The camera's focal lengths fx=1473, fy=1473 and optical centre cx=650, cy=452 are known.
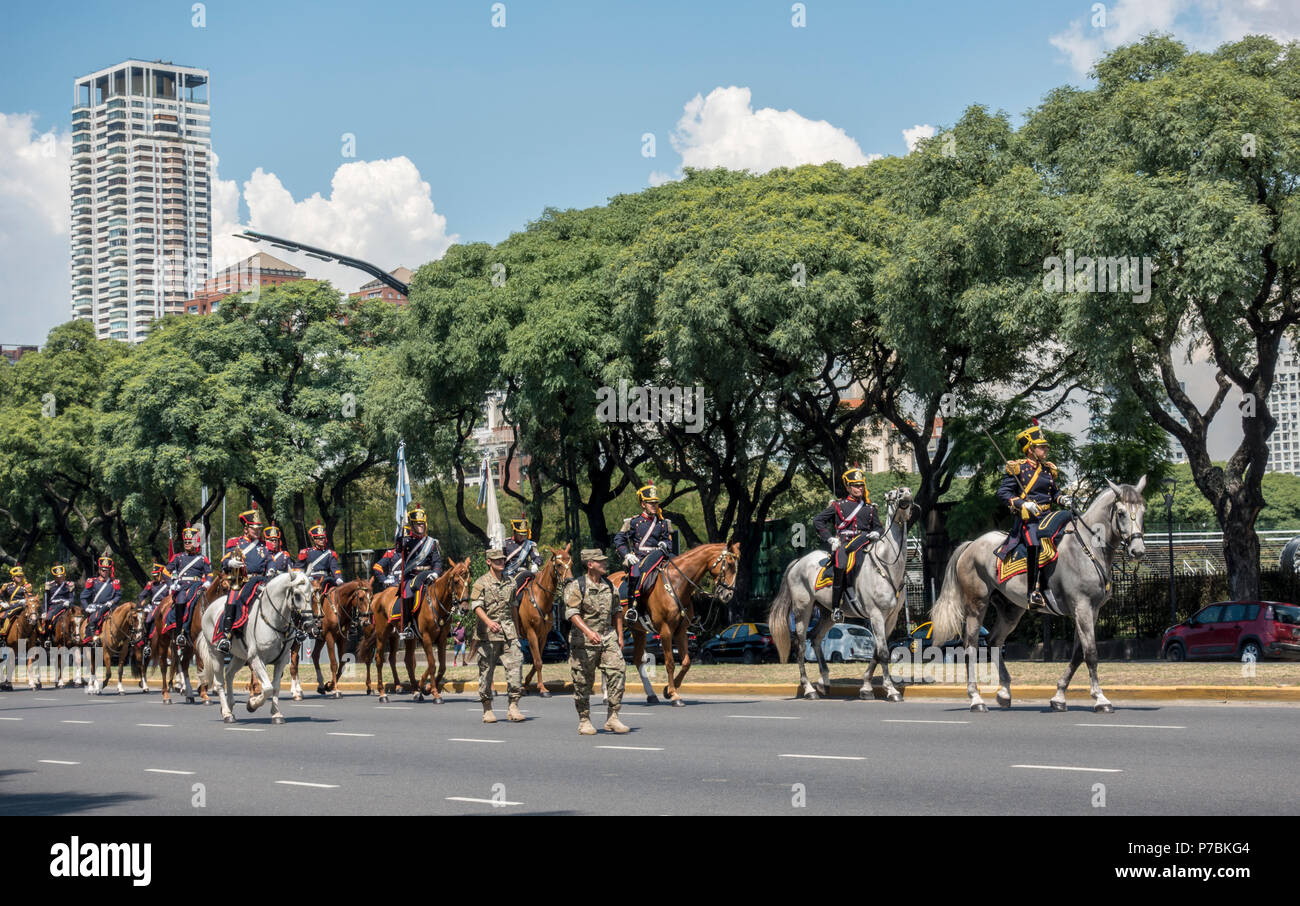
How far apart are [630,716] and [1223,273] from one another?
50.5ft

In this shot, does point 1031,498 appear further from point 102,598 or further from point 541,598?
point 102,598

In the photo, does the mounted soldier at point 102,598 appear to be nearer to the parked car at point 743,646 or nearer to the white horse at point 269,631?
the white horse at point 269,631

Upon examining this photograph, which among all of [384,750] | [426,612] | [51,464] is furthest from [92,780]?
[51,464]

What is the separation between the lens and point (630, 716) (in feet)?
64.6

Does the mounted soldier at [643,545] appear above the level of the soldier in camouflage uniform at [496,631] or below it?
above

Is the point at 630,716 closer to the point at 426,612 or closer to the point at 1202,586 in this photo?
the point at 426,612

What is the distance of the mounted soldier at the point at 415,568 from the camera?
2433 centimetres

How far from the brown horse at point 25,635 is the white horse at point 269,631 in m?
14.9

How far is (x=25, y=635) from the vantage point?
3491 centimetres

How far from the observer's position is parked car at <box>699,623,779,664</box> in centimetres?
4247

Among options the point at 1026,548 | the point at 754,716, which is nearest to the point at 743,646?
the point at 754,716

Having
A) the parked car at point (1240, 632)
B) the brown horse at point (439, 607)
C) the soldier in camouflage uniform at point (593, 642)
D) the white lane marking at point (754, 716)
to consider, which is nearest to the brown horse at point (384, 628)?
the brown horse at point (439, 607)

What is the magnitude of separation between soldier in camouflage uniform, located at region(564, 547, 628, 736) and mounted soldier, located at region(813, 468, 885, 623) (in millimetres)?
4007

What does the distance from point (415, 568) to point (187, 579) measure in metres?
4.70
